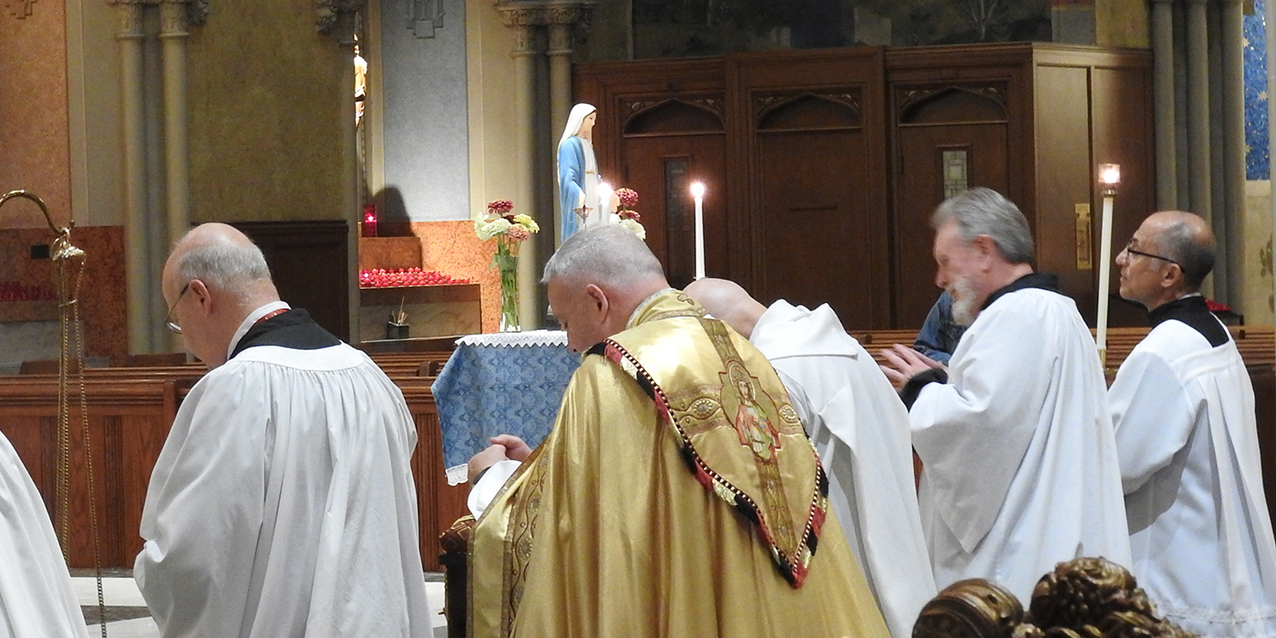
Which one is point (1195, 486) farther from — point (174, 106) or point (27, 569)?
point (174, 106)

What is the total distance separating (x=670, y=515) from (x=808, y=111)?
35.4 ft

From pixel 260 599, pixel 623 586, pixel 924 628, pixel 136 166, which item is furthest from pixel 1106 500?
pixel 136 166

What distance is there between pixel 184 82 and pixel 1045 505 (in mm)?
8463

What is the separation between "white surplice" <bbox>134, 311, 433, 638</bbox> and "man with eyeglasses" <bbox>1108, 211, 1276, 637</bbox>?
6.80 feet

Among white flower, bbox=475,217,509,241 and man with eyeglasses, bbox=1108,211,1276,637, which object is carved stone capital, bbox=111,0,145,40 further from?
man with eyeglasses, bbox=1108,211,1276,637

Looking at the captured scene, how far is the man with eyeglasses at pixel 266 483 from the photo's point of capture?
2.80 m

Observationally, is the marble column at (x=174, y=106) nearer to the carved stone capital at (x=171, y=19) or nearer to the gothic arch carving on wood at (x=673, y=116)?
the carved stone capital at (x=171, y=19)

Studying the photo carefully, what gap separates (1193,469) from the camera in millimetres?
4082

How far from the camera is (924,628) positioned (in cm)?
133

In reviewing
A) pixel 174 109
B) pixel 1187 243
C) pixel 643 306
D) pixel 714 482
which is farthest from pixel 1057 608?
pixel 174 109

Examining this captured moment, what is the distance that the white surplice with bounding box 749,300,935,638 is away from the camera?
321 centimetres

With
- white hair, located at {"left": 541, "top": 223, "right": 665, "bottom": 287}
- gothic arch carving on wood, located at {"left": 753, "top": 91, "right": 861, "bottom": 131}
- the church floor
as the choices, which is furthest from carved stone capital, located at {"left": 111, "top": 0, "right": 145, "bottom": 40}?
white hair, located at {"left": 541, "top": 223, "right": 665, "bottom": 287}

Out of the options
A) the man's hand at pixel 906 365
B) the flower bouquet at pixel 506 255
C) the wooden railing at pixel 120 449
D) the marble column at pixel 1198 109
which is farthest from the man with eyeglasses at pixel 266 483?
the marble column at pixel 1198 109

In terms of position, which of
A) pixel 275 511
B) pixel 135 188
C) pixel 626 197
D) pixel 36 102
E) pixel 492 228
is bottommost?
pixel 275 511
